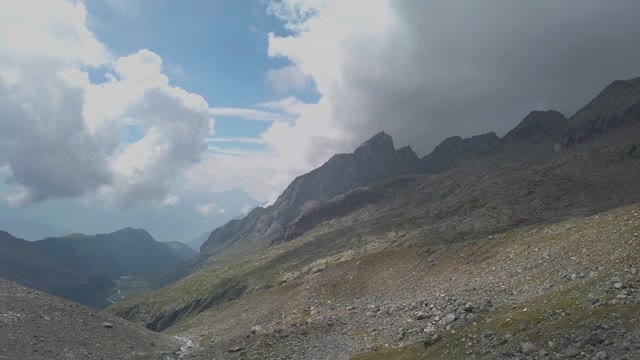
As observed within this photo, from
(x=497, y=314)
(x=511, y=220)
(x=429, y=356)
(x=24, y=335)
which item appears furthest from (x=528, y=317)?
(x=511, y=220)

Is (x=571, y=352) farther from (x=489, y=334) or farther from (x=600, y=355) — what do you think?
(x=489, y=334)

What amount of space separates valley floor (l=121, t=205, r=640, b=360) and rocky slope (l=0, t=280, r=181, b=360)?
37.7 feet

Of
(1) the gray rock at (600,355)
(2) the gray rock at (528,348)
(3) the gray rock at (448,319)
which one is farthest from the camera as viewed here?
(3) the gray rock at (448,319)

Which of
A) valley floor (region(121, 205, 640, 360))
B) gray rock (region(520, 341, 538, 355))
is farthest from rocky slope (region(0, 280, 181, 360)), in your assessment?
gray rock (region(520, 341, 538, 355))

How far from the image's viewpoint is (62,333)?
6125cm

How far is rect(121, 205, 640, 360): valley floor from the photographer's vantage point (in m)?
32.9

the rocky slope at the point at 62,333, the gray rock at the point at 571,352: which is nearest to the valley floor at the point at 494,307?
the gray rock at the point at 571,352

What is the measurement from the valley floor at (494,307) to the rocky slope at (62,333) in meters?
11.5

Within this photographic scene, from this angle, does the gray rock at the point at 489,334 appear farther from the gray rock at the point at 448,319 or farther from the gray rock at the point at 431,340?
the gray rock at the point at 448,319

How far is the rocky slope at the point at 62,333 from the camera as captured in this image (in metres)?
54.6

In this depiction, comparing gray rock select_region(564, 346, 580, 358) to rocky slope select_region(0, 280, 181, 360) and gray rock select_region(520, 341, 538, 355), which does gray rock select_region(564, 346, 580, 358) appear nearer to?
gray rock select_region(520, 341, 538, 355)

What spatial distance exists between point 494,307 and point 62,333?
52.3 metres

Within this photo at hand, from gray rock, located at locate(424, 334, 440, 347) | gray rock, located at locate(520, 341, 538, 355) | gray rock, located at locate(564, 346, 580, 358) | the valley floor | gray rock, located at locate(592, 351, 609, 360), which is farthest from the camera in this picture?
gray rock, located at locate(424, 334, 440, 347)

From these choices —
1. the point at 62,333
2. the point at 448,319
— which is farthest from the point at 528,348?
the point at 62,333
